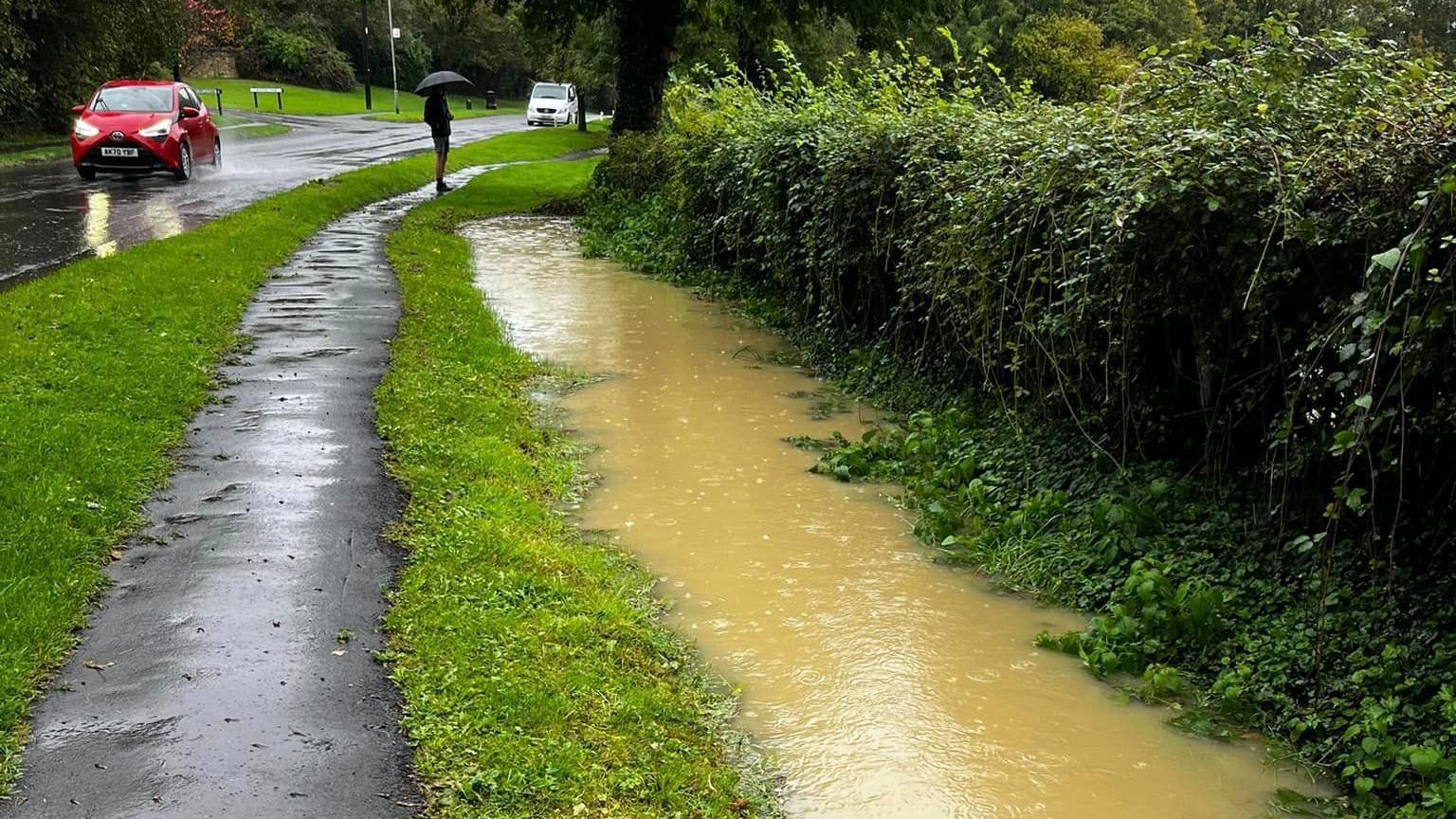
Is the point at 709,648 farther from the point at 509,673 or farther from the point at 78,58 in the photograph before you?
the point at 78,58

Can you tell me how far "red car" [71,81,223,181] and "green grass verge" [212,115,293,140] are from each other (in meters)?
14.2

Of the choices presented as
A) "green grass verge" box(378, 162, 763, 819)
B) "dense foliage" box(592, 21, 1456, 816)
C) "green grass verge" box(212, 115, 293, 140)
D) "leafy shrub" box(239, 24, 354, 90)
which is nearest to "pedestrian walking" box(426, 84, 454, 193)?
"green grass verge" box(378, 162, 763, 819)

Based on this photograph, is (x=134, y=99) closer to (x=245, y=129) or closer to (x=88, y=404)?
(x=88, y=404)

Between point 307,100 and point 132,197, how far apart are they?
4762cm

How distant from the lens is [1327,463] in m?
5.22

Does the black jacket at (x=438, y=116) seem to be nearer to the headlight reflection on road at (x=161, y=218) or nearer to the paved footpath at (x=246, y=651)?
the headlight reflection on road at (x=161, y=218)

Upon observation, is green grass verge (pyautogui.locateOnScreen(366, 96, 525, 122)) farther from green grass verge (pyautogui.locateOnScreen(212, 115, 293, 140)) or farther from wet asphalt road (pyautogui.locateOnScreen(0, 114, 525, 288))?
wet asphalt road (pyautogui.locateOnScreen(0, 114, 525, 288))

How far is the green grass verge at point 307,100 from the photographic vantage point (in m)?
57.5

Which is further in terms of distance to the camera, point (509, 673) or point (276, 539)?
point (276, 539)

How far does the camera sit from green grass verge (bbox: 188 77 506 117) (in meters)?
57.5

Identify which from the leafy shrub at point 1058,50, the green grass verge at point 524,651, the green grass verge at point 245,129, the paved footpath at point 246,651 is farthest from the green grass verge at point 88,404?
the leafy shrub at point 1058,50

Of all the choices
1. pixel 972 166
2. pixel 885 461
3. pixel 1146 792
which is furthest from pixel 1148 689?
pixel 972 166

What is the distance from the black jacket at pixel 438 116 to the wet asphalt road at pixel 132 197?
104 inches

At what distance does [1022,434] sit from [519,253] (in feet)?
36.7
